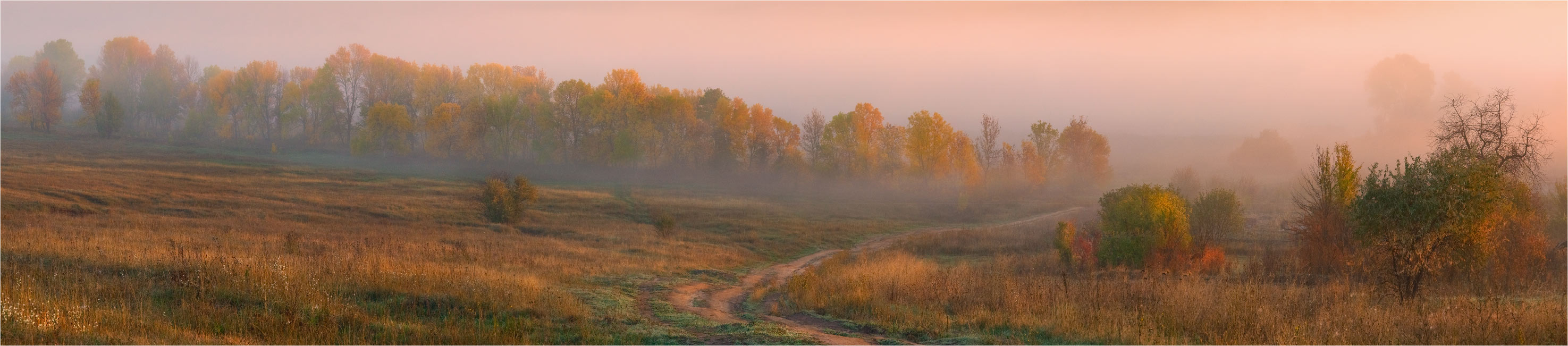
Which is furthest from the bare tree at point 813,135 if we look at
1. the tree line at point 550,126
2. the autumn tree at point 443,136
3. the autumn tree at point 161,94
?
the autumn tree at point 161,94

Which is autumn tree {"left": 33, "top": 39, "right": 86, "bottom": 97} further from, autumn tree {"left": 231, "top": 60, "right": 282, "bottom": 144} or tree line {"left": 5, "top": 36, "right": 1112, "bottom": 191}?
autumn tree {"left": 231, "top": 60, "right": 282, "bottom": 144}

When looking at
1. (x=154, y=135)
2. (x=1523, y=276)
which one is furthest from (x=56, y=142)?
(x=1523, y=276)

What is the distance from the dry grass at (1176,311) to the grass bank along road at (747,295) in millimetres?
1080

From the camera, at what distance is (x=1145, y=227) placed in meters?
22.3

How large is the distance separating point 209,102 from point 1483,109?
116 m

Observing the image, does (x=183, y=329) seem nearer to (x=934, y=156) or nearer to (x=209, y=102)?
(x=934, y=156)

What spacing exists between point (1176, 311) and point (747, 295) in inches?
389

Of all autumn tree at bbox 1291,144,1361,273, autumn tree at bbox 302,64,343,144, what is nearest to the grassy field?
autumn tree at bbox 1291,144,1361,273

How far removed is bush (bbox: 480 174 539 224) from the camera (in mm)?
34750

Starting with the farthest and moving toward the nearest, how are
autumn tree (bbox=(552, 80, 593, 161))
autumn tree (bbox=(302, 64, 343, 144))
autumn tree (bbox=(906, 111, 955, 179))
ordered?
autumn tree (bbox=(302, 64, 343, 144))
autumn tree (bbox=(552, 80, 593, 161))
autumn tree (bbox=(906, 111, 955, 179))

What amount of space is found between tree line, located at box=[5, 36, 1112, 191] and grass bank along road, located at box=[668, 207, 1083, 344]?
4383cm

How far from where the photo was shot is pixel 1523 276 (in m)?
16.4

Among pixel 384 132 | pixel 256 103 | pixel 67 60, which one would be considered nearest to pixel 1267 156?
pixel 384 132

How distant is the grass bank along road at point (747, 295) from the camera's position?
12.0 meters
